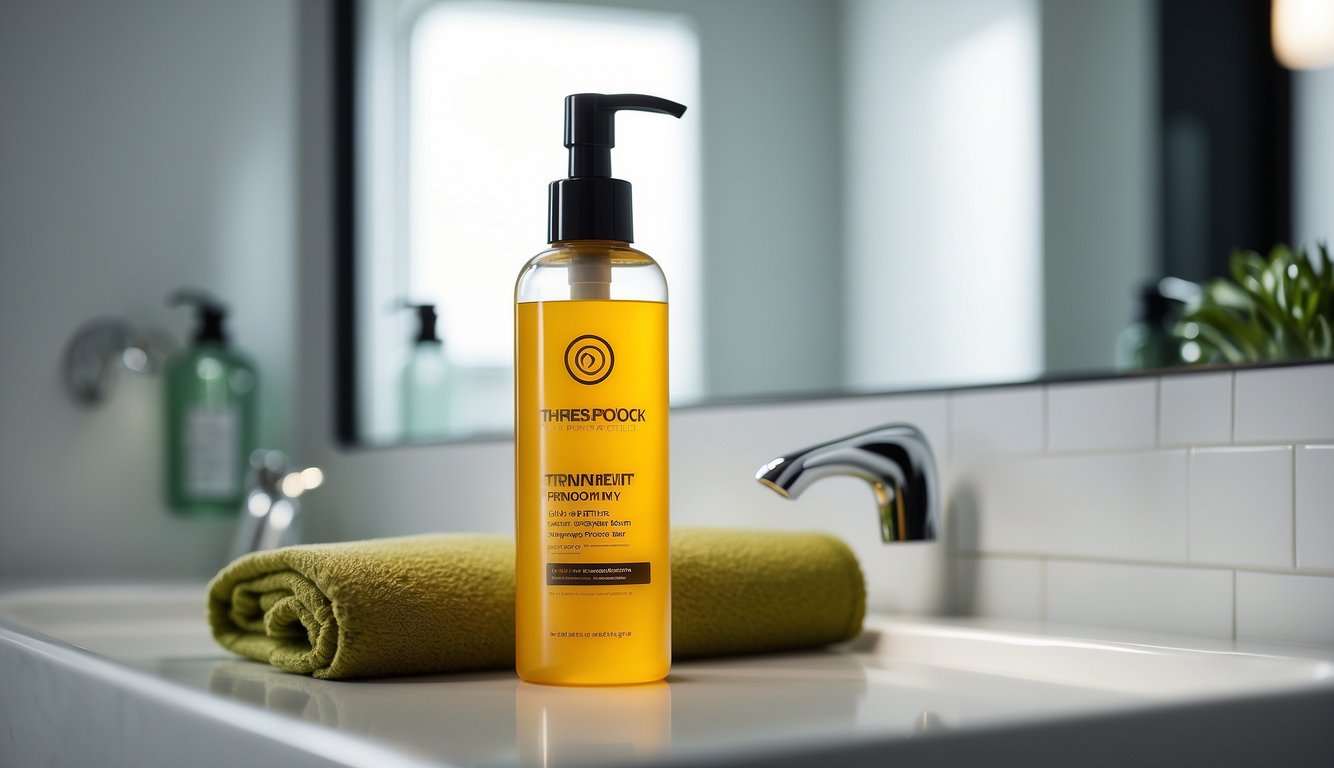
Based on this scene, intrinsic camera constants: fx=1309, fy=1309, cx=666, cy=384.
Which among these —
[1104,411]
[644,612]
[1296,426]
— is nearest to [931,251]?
[1104,411]

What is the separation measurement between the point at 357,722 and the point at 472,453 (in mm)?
742

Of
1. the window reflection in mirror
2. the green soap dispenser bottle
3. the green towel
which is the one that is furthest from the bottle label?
the green towel

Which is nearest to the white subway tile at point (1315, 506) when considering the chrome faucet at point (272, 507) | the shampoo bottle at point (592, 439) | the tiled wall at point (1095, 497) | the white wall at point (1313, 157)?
the tiled wall at point (1095, 497)

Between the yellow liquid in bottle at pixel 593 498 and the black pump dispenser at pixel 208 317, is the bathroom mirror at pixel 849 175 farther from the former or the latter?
the yellow liquid in bottle at pixel 593 498

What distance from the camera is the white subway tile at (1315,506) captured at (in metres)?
0.64

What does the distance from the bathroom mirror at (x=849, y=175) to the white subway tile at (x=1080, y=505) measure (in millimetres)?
77

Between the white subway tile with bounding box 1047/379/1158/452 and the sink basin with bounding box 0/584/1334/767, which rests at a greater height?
the white subway tile with bounding box 1047/379/1158/452

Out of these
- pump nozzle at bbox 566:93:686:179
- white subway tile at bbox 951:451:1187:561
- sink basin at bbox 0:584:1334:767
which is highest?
pump nozzle at bbox 566:93:686:179

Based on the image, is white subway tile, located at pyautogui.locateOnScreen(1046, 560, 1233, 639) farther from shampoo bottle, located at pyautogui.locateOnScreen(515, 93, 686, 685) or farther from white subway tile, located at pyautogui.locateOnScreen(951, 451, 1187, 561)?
shampoo bottle, located at pyautogui.locateOnScreen(515, 93, 686, 685)

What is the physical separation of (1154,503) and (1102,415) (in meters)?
0.06

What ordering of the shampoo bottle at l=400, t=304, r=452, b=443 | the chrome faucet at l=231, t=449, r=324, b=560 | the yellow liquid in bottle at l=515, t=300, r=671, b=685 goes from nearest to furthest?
the yellow liquid in bottle at l=515, t=300, r=671, b=685, the chrome faucet at l=231, t=449, r=324, b=560, the shampoo bottle at l=400, t=304, r=452, b=443

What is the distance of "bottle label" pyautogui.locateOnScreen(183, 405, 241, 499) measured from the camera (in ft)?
4.59

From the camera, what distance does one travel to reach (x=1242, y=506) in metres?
0.68

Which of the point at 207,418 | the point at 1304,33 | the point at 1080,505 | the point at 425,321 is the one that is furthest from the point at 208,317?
the point at 1304,33
